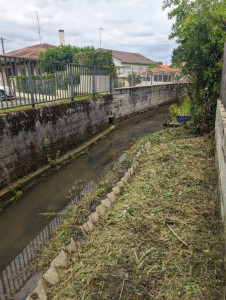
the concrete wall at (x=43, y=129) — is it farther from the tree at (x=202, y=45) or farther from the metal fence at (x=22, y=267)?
the tree at (x=202, y=45)

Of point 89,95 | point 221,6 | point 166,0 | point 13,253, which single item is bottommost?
point 13,253

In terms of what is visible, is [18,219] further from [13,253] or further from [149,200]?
[149,200]

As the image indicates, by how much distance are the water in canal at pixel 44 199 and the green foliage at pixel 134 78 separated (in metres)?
7.32

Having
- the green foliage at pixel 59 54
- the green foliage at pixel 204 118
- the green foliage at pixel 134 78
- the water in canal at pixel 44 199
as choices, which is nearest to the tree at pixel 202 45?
Answer: the green foliage at pixel 204 118

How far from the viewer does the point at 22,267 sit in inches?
113

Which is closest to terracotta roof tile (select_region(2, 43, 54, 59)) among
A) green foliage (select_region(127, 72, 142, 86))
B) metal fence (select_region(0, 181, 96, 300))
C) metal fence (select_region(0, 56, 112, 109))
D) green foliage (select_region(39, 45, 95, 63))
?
green foliage (select_region(39, 45, 95, 63))

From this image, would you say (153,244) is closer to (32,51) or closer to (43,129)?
(43,129)

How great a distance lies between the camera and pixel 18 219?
12.6 ft

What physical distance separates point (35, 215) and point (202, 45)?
5.98 m

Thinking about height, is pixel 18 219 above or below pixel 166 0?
below

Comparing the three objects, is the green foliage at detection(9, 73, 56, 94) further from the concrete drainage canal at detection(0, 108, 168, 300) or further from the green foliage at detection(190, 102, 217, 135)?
the green foliage at detection(190, 102, 217, 135)

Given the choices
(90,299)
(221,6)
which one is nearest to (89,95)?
(221,6)

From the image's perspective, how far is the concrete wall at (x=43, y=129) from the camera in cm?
458

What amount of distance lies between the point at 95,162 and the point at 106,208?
301 centimetres
